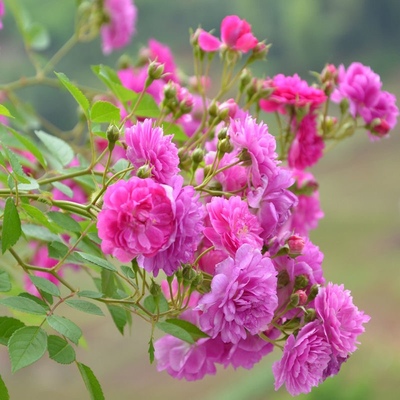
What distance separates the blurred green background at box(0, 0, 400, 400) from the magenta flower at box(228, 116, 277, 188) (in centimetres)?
150

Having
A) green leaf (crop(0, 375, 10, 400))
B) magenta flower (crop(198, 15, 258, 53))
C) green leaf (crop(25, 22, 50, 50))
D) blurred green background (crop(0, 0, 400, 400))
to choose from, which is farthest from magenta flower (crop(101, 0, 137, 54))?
blurred green background (crop(0, 0, 400, 400))

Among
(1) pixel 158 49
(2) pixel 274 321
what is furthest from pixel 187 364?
(1) pixel 158 49

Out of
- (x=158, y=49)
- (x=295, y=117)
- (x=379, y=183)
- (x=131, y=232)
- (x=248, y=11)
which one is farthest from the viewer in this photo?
(x=379, y=183)

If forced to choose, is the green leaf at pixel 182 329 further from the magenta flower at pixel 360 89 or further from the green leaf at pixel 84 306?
the magenta flower at pixel 360 89

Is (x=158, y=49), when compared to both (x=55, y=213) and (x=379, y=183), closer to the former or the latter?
(x=55, y=213)

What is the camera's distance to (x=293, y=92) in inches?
17.9

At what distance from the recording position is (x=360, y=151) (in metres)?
3.04

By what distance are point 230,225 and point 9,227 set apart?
0.09m

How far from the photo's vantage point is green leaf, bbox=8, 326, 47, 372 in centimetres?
30

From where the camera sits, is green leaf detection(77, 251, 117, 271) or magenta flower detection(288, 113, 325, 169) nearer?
green leaf detection(77, 251, 117, 271)

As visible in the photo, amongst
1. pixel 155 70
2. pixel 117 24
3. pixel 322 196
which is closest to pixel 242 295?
pixel 155 70

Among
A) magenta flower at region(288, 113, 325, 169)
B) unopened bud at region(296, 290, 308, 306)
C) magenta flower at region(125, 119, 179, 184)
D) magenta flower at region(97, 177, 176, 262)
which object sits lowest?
magenta flower at region(97, 177, 176, 262)

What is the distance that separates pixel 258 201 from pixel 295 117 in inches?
5.8

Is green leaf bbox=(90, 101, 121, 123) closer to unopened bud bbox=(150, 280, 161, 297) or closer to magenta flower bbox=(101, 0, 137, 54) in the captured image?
unopened bud bbox=(150, 280, 161, 297)
